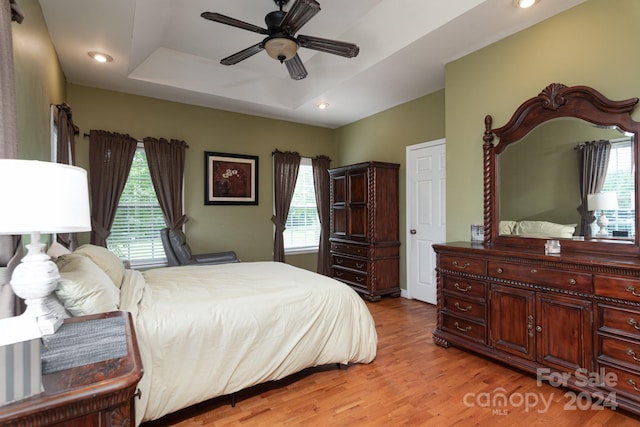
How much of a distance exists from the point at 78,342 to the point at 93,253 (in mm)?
1382

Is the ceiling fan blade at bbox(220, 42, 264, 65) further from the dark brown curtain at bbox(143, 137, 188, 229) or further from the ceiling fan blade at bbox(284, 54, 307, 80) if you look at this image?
the dark brown curtain at bbox(143, 137, 188, 229)

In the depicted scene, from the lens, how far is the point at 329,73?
3855 mm

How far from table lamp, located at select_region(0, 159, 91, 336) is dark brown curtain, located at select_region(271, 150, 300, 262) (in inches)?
154

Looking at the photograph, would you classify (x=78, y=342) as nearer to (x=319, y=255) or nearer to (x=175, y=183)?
(x=175, y=183)

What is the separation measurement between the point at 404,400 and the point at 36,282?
6.87 ft

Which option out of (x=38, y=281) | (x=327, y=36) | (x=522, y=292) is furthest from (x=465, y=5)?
(x=38, y=281)

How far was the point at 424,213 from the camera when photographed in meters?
4.33

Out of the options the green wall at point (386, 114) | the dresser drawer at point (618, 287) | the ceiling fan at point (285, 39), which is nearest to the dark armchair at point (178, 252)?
the green wall at point (386, 114)

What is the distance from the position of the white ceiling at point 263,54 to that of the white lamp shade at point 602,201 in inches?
57.1

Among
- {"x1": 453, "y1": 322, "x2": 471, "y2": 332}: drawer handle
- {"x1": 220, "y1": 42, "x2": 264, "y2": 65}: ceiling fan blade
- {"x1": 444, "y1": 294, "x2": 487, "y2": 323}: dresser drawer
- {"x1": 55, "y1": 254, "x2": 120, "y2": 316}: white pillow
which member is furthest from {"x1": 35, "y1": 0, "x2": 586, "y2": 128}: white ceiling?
{"x1": 453, "y1": 322, "x2": 471, "y2": 332}: drawer handle

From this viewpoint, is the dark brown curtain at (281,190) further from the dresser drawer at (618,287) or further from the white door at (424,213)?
the dresser drawer at (618,287)

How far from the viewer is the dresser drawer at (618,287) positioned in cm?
183

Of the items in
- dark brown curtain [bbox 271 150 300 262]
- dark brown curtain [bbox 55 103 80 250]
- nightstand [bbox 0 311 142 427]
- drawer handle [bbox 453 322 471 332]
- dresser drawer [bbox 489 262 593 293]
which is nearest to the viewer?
nightstand [bbox 0 311 142 427]

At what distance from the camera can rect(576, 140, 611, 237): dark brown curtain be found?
90.2 inches
